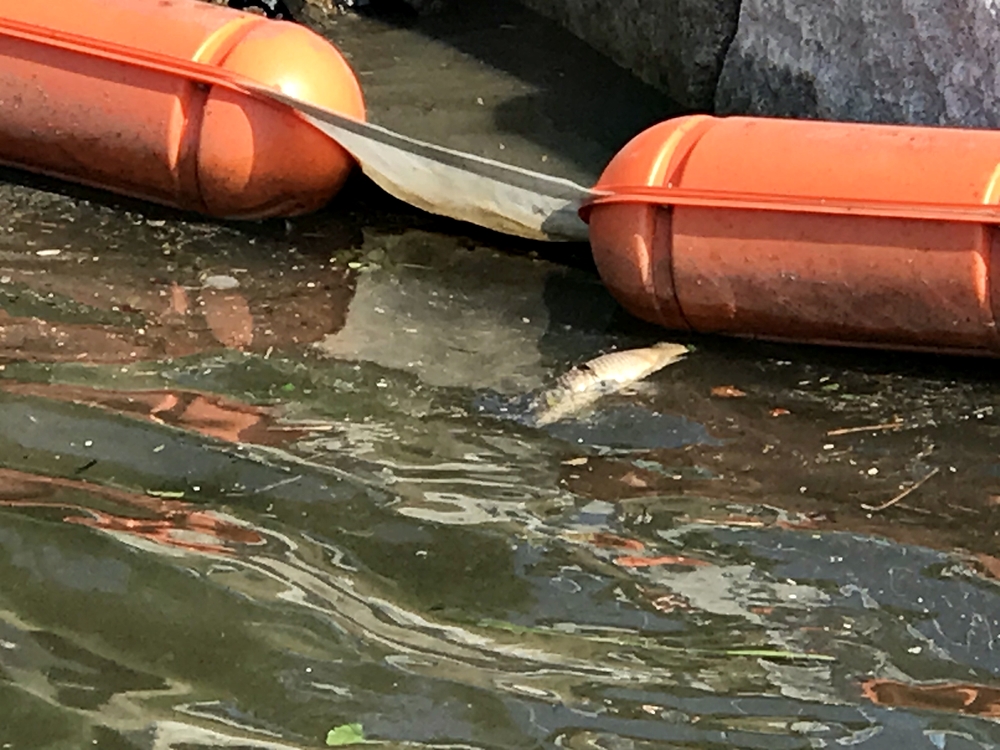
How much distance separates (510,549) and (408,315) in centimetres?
112

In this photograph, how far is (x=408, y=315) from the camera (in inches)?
135

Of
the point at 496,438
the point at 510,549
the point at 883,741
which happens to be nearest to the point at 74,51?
the point at 496,438

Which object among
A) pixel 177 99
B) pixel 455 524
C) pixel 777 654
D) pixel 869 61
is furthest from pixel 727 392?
pixel 177 99

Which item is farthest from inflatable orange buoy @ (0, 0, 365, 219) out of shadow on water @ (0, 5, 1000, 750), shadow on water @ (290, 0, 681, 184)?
shadow on water @ (290, 0, 681, 184)

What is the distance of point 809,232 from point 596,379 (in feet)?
2.01

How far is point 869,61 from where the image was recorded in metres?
3.69

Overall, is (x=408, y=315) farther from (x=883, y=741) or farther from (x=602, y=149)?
(x=883, y=741)

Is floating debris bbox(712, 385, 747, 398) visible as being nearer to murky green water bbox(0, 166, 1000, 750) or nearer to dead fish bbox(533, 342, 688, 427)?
murky green water bbox(0, 166, 1000, 750)

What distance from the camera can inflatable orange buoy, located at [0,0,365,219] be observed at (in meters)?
3.65

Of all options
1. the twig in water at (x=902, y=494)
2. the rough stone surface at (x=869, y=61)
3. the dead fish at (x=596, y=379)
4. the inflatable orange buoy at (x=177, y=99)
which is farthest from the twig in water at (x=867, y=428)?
the inflatable orange buoy at (x=177, y=99)

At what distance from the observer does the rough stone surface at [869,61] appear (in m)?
3.43

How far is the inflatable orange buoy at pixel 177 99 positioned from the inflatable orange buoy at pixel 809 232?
93cm

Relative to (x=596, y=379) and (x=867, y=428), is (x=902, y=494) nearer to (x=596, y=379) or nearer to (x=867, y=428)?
(x=867, y=428)

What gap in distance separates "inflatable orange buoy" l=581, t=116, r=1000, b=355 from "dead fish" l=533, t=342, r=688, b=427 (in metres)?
0.16
